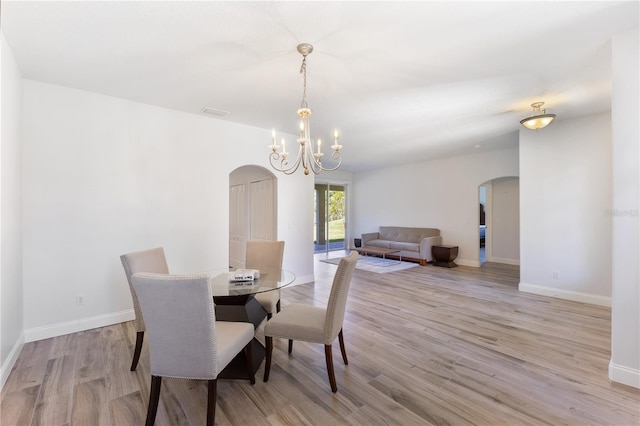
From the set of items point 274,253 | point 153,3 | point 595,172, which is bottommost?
point 274,253

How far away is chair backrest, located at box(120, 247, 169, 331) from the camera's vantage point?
7.48ft

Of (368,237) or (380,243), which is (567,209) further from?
(368,237)

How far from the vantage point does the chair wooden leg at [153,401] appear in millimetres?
1639

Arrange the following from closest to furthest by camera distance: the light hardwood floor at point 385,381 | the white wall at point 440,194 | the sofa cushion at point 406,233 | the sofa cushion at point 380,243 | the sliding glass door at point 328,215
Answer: the light hardwood floor at point 385,381
the white wall at point 440,194
the sofa cushion at point 406,233
the sofa cushion at point 380,243
the sliding glass door at point 328,215

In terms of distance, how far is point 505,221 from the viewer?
23.4 ft

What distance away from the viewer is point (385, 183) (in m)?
8.80

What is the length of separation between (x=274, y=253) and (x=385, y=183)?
6.17 m

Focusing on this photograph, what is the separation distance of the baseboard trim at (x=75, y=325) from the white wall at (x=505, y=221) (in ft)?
25.9

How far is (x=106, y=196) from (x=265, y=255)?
6.49ft

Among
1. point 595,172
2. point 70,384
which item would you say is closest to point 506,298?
point 595,172

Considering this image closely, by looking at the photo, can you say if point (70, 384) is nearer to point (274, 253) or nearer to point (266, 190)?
point (274, 253)

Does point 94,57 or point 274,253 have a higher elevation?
point 94,57

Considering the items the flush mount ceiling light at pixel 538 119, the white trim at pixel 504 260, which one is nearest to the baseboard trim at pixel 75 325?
the flush mount ceiling light at pixel 538 119

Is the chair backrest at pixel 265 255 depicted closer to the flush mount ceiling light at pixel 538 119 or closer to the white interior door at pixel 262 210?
the white interior door at pixel 262 210
